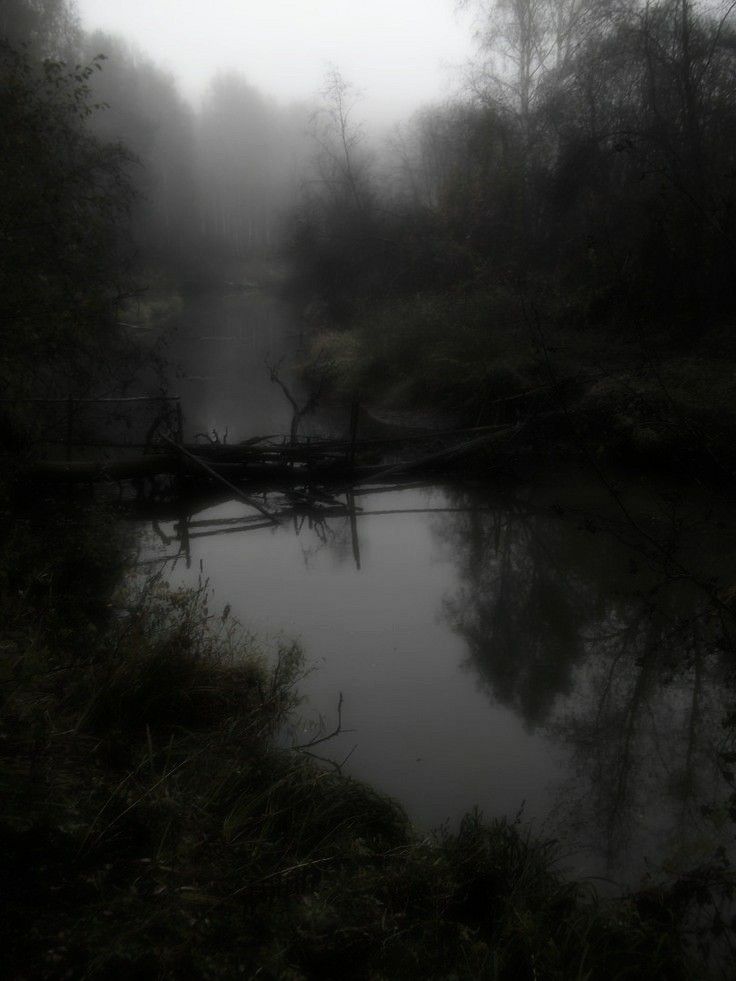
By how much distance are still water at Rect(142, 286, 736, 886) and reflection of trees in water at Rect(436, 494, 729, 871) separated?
2cm

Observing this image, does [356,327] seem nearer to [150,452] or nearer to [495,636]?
[150,452]

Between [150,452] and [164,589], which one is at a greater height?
[150,452]

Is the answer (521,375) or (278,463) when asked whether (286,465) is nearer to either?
(278,463)

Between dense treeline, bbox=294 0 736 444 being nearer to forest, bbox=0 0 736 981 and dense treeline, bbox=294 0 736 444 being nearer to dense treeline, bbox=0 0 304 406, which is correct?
forest, bbox=0 0 736 981

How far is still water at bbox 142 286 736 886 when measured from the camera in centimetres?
548

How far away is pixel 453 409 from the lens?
18625mm

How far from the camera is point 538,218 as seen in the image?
23656 mm

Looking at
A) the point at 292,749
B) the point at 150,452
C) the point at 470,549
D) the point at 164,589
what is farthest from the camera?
the point at 150,452

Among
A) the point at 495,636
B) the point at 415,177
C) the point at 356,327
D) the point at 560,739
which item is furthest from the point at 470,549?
the point at 415,177

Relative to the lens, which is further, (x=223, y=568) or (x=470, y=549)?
(x=470, y=549)

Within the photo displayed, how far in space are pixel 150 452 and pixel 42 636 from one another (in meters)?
8.15

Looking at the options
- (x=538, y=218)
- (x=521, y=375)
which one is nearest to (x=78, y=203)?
(x=521, y=375)

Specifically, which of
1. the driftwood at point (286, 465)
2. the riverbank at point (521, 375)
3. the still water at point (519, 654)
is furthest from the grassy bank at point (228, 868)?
the driftwood at point (286, 465)

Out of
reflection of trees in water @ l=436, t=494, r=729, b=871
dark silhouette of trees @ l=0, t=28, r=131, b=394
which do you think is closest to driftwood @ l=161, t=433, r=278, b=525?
dark silhouette of trees @ l=0, t=28, r=131, b=394
